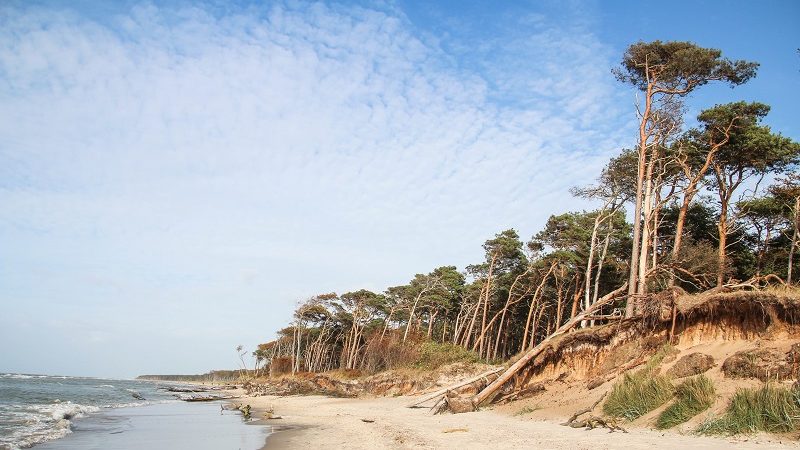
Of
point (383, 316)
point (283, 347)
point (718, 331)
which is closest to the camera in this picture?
point (718, 331)

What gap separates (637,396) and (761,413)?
3276 mm

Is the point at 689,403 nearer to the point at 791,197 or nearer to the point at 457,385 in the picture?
the point at 457,385

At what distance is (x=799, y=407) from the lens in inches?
335

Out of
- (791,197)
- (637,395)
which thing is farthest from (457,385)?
(791,197)

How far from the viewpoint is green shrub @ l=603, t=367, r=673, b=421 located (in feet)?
37.8

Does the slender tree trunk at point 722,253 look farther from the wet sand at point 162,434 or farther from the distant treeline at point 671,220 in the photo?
the wet sand at point 162,434

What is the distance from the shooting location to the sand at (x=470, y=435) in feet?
28.9

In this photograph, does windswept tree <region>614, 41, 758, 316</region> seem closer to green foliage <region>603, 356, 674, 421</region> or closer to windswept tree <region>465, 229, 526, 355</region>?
green foliage <region>603, 356, 674, 421</region>

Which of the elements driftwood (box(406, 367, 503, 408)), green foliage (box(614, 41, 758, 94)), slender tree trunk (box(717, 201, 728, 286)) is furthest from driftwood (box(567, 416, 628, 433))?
green foliage (box(614, 41, 758, 94))

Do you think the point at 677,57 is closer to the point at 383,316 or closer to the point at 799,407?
the point at 799,407

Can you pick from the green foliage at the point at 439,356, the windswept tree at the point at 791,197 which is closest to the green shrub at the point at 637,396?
the windswept tree at the point at 791,197

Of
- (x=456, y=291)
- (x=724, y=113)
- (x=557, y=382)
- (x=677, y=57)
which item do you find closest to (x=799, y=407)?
(x=557, y=382)

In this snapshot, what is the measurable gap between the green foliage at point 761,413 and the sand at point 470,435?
320mm

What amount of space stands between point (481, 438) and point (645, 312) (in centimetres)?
727
